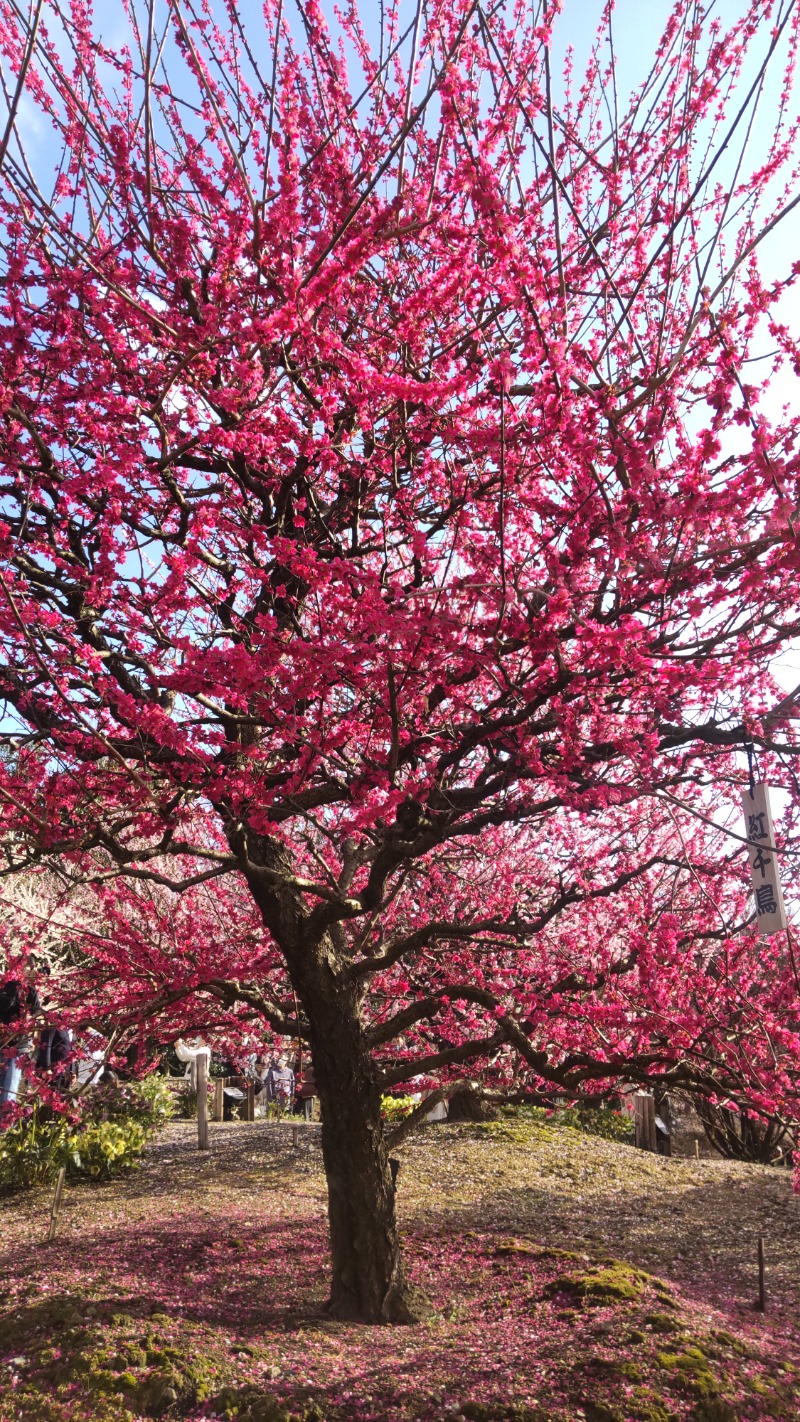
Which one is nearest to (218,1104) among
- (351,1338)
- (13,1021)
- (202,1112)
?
(202,1112)

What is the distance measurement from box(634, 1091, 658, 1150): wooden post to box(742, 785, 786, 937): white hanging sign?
372 inches

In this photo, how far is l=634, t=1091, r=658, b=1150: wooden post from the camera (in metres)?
12.7

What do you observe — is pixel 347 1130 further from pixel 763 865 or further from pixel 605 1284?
pixel 763 865

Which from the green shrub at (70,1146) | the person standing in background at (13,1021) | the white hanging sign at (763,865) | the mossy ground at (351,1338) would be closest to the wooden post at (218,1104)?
the green shrub at (70,1146)

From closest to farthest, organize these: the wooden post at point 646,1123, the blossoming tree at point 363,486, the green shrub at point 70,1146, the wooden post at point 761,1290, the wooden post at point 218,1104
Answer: the blossoming tree at point 363,486, the wooden post at point 761,1290, the green shrub at point 70,1146, the wooden post at point 646,1123, the wooden post at point 218,1104

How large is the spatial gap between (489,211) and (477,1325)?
5.69m

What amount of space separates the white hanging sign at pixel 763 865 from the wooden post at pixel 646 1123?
946cm

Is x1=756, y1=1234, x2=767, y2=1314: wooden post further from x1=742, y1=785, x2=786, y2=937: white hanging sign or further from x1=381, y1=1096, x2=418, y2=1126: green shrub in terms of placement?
x1=381, y1=1096, x2=418, y2=1126: green shrub

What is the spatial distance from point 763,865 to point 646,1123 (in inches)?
387

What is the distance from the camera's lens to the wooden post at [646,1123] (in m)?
12.7

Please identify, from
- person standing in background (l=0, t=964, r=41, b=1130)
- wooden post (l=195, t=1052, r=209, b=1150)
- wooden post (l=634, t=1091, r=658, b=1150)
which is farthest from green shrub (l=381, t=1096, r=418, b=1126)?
person standing in background (l=0, t=964, r=41, b=1130)

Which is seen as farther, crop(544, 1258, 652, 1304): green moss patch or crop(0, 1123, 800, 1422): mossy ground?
crop(544, 1258, 652, 1304): green moss patch

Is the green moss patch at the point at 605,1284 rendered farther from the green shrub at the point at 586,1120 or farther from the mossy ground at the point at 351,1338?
the green shrub at the point at 586,1120

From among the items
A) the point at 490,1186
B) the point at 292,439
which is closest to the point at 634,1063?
the point at 292,439
